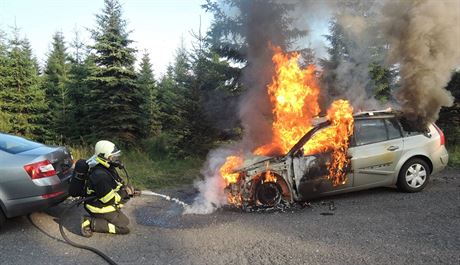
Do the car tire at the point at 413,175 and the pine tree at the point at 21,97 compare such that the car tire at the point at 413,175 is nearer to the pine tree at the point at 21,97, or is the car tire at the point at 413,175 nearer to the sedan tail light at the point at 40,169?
the sedan tail light at the point at 40,169

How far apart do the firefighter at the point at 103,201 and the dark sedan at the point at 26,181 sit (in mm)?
663

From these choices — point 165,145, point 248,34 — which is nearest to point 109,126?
point 165,145

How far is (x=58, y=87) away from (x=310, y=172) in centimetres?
1878

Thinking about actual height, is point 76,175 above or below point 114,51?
below

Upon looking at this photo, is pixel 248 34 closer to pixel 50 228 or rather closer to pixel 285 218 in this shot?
pixel 285 218

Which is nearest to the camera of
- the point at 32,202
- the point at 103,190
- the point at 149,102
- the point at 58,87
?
the point at 103,190

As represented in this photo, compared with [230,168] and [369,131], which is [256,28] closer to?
[369,131]

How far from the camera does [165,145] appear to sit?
650 inches

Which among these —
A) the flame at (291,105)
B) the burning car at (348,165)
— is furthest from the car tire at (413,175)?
the flame at (291,105)

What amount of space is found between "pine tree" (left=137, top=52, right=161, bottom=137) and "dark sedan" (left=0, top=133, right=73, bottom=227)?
11.4 meters

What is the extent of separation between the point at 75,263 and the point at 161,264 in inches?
44.0

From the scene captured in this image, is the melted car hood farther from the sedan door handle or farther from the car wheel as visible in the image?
the sedan door handle

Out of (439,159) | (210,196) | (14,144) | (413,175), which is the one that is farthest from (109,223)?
(439,159)

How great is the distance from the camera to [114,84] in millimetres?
17031
